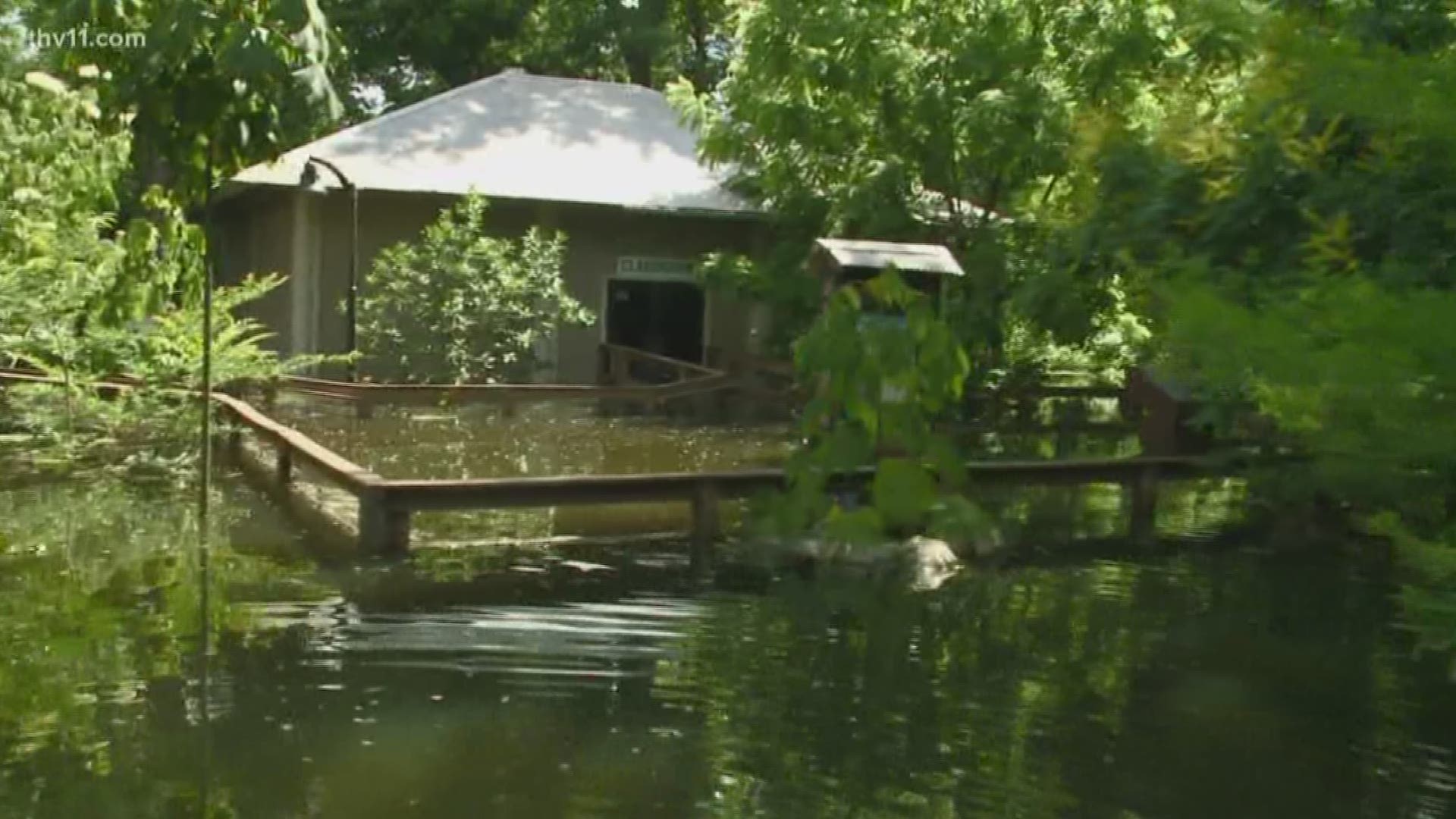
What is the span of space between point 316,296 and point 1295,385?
18963mm

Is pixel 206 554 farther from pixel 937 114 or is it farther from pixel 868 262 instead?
pixel 937 114

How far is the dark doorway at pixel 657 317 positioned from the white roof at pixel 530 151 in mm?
1680

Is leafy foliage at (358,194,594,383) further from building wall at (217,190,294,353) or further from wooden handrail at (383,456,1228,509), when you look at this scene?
wooden handrail at (383,456,1228,509)

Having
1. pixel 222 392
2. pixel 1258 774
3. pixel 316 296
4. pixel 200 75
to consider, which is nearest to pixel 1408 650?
pixel 1258 774

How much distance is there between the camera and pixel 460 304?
1970cm

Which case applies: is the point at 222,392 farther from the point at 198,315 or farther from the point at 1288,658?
the point at 1288,658

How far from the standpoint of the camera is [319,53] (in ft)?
25.5

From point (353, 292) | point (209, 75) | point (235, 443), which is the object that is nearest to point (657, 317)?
point (353, 292)

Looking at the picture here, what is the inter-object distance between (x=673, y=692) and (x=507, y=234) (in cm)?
1593

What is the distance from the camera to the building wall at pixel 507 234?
2152cm

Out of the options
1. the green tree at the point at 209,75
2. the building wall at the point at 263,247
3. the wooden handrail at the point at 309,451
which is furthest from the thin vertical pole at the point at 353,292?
the green tree at the point at 209,75

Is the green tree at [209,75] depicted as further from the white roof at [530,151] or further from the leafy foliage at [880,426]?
the white roof at [530,151]

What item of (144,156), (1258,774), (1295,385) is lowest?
(1258,774)

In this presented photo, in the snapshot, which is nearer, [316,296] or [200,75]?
[200,75]
